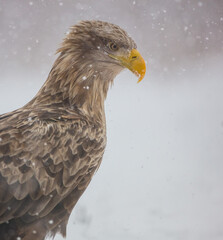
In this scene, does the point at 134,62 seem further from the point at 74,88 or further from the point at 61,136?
the point at 61,136

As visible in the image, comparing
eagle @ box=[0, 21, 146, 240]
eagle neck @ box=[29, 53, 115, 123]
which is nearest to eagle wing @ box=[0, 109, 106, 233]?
eagle @ box=[0, 21, 146, 240]

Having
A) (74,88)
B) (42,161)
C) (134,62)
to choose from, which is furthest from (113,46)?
(42,161)

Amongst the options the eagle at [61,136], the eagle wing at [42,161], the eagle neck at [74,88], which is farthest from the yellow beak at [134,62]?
the eagle wing at [42,161]

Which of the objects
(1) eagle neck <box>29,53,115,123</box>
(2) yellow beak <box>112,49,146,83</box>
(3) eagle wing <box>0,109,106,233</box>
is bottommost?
(3) eagle wing <box>0,109,106,233</box>

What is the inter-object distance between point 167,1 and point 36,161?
22.1ft

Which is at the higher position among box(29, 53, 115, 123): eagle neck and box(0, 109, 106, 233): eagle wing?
box(29, 53, 115, 123): eagle neck

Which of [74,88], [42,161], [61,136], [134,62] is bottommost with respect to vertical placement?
[42,161]

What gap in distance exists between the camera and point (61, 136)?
303 centimetres

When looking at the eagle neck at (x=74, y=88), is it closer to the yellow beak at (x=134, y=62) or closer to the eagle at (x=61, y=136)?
the eagle at (x=61, y=136)

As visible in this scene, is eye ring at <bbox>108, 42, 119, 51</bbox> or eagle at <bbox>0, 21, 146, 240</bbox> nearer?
eagle at <bbox>0, 21, 146, 240</bbox>

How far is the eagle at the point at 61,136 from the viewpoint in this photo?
292cm

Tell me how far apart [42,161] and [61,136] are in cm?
25

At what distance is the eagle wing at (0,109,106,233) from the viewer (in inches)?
114

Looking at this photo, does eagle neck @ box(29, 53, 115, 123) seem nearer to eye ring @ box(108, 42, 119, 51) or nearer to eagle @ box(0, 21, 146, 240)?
eagle @ box(0, 21, 146, 240)
